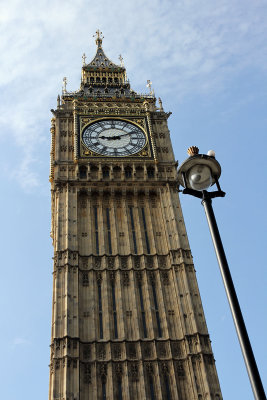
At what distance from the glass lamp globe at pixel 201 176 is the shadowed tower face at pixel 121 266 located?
1879 cm

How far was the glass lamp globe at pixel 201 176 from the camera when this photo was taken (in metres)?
10.0

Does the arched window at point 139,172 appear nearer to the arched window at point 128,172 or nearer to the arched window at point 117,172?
the arched window at point 128,172

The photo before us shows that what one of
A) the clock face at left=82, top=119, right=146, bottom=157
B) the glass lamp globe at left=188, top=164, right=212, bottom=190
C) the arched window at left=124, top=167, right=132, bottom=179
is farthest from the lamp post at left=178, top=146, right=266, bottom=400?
the clock face at left=82, top=119, right=146, bottom=157

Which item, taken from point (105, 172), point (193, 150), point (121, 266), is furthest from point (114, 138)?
point (193, 150)

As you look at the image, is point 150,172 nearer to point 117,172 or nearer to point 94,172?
point 117,172

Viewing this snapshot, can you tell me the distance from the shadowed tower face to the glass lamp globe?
61.6 ft

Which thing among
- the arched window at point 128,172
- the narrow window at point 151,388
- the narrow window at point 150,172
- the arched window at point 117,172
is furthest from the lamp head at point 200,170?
the narrow window at point 150,172

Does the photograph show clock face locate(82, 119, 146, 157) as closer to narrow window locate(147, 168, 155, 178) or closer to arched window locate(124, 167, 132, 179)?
arched window locate(124, 167, 132, 179)

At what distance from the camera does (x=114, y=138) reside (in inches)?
1578

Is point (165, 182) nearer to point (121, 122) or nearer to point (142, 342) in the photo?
point (121, 122)

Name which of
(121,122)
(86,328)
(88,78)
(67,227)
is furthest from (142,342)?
(88,78)

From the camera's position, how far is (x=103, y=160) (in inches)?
1497

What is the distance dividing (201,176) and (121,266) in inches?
901

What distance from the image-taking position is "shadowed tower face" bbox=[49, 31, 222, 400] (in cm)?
2727
